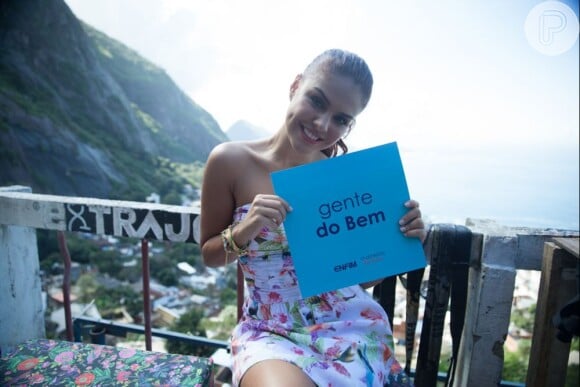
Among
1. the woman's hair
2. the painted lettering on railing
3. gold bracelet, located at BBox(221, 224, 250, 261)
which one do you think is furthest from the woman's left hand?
the painted lettering on railing

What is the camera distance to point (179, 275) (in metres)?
30.7

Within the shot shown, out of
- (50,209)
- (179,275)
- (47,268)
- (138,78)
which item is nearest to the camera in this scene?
(50,209)

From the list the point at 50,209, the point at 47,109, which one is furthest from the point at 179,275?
the point at 50,209

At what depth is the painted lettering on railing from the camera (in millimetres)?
1483

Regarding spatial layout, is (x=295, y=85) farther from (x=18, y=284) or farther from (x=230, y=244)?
(x=18, y=284)

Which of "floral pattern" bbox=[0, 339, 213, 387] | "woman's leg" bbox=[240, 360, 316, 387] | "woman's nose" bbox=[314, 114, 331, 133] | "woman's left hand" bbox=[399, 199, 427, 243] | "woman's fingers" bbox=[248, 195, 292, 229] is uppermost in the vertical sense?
"woman's nose" bbox=[314, 114, 331, 133]

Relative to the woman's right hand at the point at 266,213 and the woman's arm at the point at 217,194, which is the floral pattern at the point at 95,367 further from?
the woman's right hand at the point at 266,213

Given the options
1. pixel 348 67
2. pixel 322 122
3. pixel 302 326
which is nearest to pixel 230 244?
pixel 302 326

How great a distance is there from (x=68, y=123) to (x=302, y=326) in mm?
37886

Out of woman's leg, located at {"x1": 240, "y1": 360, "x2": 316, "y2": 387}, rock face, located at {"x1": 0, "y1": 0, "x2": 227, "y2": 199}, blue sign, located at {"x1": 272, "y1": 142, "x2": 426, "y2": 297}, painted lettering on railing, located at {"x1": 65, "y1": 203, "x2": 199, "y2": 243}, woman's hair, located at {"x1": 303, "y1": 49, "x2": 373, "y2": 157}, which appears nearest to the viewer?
woman's leg, located at {"x1": 240, "y1": 360, "x2": 316, "y2": 387}

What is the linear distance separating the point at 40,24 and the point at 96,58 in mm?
8515

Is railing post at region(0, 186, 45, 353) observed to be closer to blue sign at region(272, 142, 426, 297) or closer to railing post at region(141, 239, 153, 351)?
railing post at region(141, 239, 153, 351)

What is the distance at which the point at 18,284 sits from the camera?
5.53 feet

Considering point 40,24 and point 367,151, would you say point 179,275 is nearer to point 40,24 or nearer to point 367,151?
point 40,24
